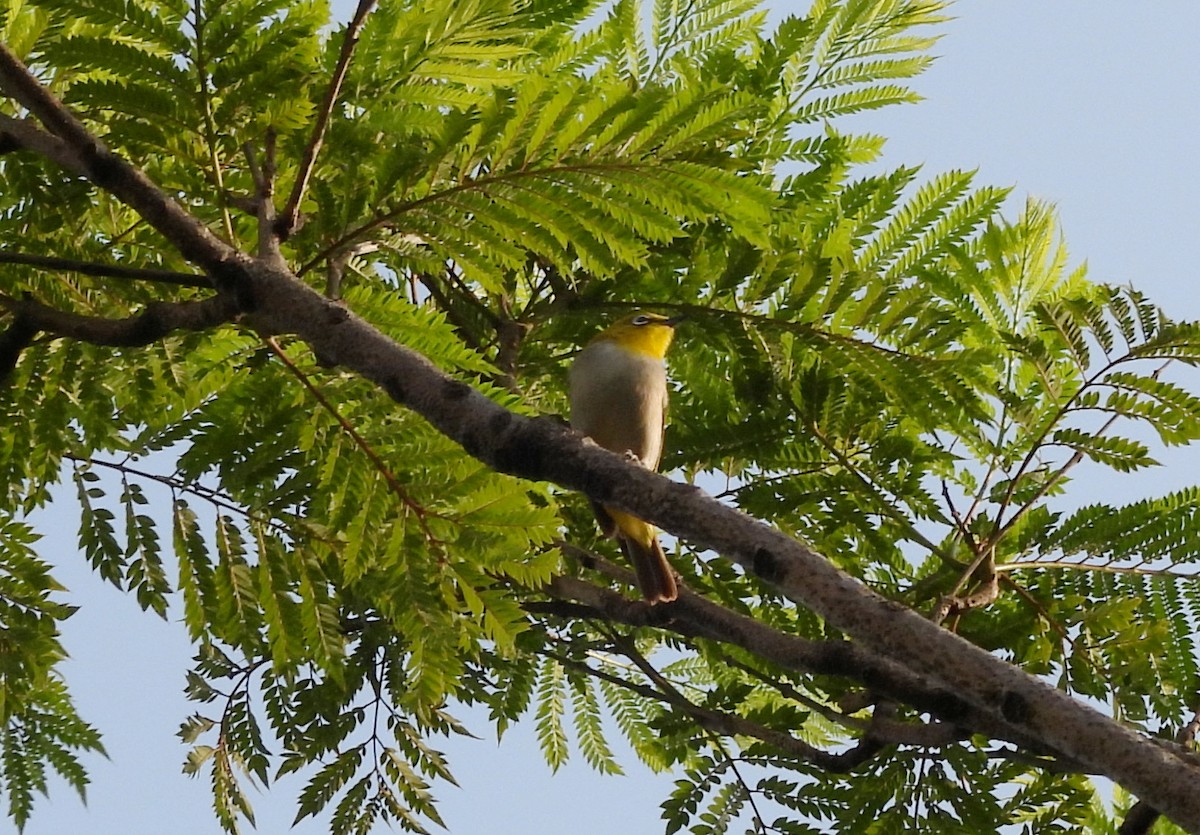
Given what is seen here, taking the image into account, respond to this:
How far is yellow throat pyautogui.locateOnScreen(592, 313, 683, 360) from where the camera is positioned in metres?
4.13

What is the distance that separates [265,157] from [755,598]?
2.22m

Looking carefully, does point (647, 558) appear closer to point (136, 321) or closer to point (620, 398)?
point (620, 398)

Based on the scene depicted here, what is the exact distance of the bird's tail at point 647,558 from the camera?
11.3 feet

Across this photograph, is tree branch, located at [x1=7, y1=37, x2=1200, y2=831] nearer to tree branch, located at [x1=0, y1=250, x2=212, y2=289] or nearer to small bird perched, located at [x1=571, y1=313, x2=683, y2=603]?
tree branch, located at [x1=0, y1=250, x2=212, y2=289]

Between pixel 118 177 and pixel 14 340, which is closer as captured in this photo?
pixel 118 177

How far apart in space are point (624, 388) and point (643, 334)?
26 cm

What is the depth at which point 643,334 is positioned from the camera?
4.57 m

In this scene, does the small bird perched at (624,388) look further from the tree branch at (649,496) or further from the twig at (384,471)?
the tree branch at (649,496)

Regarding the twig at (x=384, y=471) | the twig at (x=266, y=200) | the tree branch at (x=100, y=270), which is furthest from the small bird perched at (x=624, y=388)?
the tree branch at (x=100, y=270)

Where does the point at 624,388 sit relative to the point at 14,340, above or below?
A: above

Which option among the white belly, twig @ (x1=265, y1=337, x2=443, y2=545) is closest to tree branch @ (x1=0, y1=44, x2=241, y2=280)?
twig @ (x1=265, y1=337, x2=443, y2=545)

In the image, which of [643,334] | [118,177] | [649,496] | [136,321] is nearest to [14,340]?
[136,321]

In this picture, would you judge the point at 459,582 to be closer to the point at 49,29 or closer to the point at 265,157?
the point at 265,157

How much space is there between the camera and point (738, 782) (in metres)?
3.81
